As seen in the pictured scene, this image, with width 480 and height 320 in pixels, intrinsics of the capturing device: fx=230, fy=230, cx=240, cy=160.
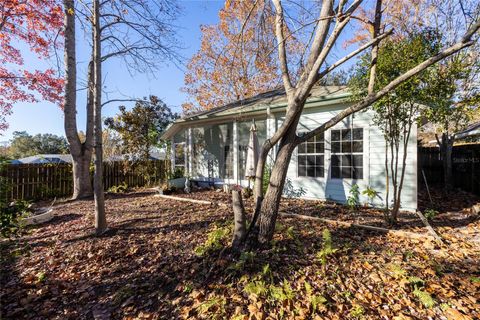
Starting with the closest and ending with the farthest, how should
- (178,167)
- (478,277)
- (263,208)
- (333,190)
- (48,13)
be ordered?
1. (478,277)
2. (263,208)
3. (333,190)
4. (48,13)
5. (178,167)

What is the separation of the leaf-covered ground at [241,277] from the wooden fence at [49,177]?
678 centimetres

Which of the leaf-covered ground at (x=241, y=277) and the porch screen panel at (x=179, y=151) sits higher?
the porch screen panel at (x=179, y=151)

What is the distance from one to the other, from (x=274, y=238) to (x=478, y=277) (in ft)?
8.91

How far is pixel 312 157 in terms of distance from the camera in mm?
7898

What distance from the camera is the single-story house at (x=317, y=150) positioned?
660cm

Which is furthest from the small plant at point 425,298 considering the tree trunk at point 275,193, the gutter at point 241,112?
the gutter at point 241,112

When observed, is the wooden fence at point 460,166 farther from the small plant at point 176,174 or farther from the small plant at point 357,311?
the small plant at point 176,174

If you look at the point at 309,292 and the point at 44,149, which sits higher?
the point at 44,149

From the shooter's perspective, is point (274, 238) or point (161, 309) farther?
point (274, 238)

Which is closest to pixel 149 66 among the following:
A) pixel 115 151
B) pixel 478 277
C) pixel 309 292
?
pixel 309 292

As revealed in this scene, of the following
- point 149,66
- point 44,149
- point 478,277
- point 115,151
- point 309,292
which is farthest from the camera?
point 44,149

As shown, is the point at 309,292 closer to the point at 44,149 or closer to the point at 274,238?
the point at 274,238

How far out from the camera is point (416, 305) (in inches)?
99.5

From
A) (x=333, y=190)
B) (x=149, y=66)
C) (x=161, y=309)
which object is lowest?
(x=161, y=309)
